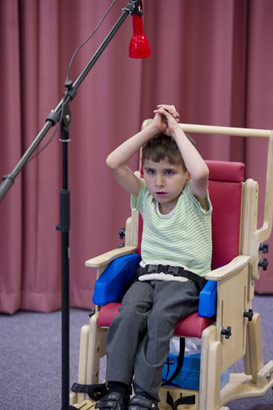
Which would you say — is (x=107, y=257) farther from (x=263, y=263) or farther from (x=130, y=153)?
(x=263, y=263)

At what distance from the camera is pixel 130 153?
221 cm

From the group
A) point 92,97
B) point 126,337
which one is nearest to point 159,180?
point 126,337

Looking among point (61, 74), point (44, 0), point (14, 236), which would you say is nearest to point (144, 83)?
point (61, 74)

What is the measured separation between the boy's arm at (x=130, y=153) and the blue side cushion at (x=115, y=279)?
0.75 feet

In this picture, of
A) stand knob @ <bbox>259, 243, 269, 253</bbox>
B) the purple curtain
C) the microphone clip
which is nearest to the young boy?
stand knob @ <bbox>259, 243, 269, 253</bbox>

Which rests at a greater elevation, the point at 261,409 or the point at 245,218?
the point at 245,218

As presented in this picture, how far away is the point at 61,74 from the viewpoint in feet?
10.8

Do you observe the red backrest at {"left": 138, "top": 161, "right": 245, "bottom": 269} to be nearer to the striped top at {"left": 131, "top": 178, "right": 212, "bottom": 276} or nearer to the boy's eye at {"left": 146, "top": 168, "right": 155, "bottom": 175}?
the striped top at {"left": 131, "top": 178, "right": 212, "bottom": 276}

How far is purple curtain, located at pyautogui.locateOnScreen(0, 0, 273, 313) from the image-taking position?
3213mm

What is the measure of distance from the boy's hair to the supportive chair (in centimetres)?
21

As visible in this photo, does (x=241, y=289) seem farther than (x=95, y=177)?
No

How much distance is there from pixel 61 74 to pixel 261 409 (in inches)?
69.7

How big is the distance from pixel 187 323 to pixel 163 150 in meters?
0.54

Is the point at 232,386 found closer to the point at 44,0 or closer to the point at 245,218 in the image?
the point at 245,218
